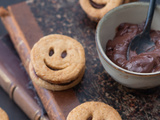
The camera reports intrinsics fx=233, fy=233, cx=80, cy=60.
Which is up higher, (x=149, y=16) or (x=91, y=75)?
(x=149, y=16)

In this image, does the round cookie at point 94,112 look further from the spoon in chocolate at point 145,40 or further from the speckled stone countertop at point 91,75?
the spoon in chocolate at point 145,40

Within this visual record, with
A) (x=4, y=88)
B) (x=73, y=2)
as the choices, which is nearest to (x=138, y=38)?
(x=73, y=2)

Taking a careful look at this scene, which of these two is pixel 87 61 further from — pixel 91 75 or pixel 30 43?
pixel 30 43

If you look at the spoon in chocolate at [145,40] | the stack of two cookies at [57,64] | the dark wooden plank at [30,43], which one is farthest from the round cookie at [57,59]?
the spoon in chocolate at [145,40]

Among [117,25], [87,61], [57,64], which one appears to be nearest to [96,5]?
[117,25]

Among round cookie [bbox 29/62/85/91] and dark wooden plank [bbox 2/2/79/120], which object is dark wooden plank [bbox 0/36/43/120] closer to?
→ dark wooden plank [bbox 2/2/79/120]

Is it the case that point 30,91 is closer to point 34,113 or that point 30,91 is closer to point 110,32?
point 34,113
